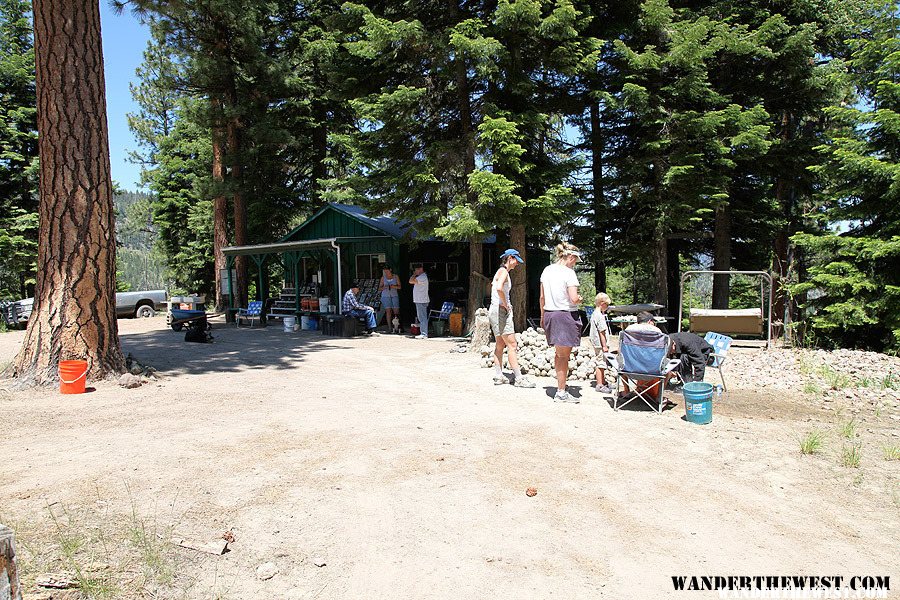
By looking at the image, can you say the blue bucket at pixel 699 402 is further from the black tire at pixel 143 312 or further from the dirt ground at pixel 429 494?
the black tire at pixel 143 312

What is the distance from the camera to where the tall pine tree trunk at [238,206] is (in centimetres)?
1836

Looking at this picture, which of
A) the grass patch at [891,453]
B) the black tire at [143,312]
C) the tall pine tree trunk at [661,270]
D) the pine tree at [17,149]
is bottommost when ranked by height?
the grass patch at [891,453]

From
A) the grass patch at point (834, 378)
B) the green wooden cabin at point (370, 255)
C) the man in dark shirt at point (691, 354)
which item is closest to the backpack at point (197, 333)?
the green wooden cabin at point (370, 255)

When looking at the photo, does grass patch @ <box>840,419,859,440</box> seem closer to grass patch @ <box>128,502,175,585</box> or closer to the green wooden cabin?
grass patch @ <box>128,502,175,585</box>

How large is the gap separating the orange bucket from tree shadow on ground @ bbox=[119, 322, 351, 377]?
4.72 feet

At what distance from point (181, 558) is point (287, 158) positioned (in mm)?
20079

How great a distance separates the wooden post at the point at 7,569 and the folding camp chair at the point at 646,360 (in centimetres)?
556

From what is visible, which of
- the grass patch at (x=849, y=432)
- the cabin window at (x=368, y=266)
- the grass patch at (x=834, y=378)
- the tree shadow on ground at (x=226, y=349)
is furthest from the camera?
the cabin window at (x=368, y=266)

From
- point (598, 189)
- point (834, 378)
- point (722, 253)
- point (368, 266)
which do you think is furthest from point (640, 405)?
point (368, 266)

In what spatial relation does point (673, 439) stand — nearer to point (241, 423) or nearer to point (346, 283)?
point (241, 423)

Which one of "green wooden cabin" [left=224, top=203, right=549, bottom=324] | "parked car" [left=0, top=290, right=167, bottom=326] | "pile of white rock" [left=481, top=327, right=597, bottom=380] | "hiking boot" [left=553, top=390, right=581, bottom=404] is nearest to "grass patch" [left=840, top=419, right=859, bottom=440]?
"hiking boot" [left=553, top=390, right=581, bottom=404]

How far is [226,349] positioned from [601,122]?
1191 centimetres

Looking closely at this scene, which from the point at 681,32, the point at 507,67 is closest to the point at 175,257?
the point at 507,67

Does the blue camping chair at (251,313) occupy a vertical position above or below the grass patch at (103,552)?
above
